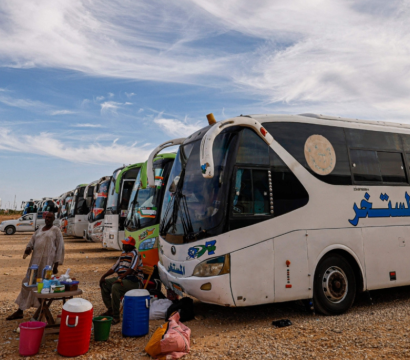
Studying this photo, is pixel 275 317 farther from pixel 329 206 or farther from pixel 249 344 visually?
pixel 329 206

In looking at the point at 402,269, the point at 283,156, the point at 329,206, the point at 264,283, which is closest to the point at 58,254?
the point at 264,283

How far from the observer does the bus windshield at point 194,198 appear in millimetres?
6363

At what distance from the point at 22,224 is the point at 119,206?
21.1 meters

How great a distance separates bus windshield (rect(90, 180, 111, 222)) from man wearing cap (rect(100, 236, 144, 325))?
11711mm

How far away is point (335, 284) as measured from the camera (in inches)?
280

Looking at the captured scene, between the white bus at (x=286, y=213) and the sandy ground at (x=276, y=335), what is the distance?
18.4 inches

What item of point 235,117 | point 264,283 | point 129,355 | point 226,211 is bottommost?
point 129,355

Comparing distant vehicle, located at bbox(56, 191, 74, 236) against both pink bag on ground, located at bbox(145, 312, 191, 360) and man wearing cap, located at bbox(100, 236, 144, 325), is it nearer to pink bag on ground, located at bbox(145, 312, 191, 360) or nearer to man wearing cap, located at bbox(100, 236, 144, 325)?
man wearing cap, located at bbox(100, 236, 144, 325)

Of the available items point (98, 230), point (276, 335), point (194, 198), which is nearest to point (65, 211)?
point (98, 230)

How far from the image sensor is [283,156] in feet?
22.8

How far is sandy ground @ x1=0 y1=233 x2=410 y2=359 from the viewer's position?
5.22 m

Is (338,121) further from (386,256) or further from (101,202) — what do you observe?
(101,202)

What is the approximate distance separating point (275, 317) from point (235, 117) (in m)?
3.49

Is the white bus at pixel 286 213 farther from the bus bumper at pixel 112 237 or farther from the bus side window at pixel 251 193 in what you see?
the bus bumper at pixel 112 237
